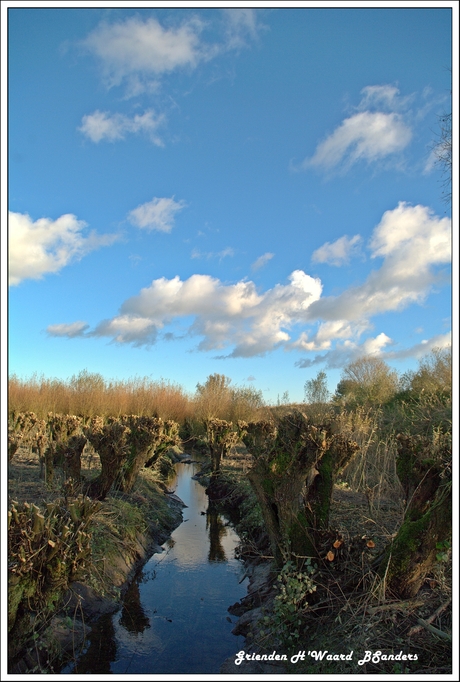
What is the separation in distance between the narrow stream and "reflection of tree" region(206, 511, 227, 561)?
0.06 feet

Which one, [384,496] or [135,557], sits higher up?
[384,496]

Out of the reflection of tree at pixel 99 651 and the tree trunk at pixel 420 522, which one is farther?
the reflection of tree at pixel 99 651

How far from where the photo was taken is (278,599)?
15.5ft

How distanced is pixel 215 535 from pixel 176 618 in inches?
154

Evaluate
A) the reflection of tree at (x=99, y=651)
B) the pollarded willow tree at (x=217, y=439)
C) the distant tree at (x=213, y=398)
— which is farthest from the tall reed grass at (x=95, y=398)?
the reflection of tree at (x=99, y=651)

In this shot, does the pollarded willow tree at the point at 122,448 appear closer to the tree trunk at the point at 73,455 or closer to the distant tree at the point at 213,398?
the tree trunk at the point at 73,455

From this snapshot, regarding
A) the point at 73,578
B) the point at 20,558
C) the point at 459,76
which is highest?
the point at 459,76

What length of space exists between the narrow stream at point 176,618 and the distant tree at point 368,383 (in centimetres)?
1022

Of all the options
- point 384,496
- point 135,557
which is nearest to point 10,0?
point 135,557

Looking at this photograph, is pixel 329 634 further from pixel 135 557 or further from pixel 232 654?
pixel 135 557

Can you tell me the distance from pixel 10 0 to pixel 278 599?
19.9ft

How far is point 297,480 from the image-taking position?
531 centimetres

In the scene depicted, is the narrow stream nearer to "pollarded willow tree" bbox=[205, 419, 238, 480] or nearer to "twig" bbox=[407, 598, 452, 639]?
"twig" bbox=[407, 598, 452, 639]

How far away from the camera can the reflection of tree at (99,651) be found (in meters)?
4.70
